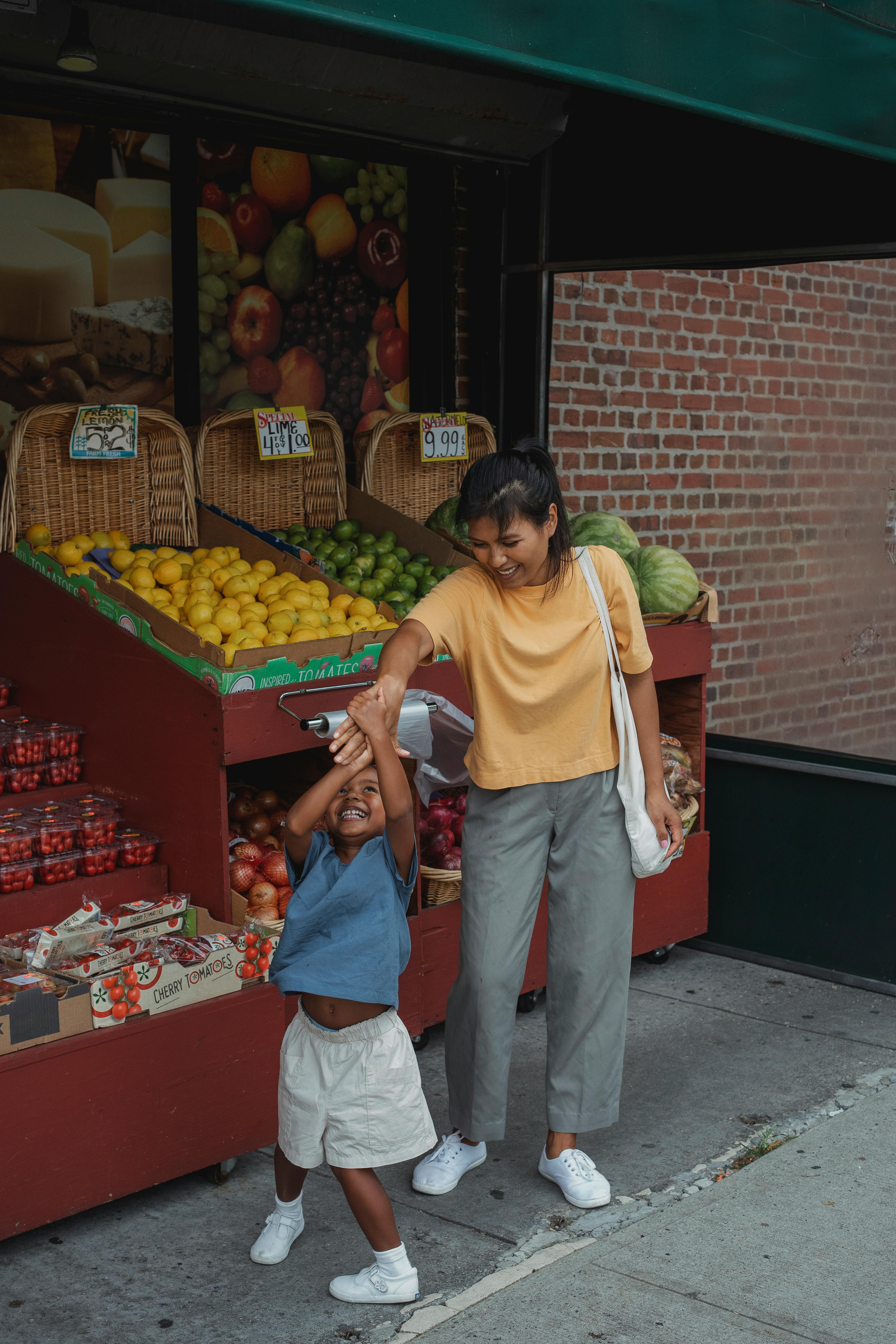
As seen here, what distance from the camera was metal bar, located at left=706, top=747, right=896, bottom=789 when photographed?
4.82 metres

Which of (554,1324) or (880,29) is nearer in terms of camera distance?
(554,1324)

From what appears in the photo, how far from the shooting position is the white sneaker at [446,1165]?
3.43 metres

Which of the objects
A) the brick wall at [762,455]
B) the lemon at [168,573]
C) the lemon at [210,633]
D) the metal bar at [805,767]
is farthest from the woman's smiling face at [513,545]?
the brick wall at [762,455]

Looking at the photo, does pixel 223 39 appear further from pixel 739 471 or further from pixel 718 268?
pixel 739 471

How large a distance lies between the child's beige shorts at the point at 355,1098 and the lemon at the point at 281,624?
4.54 ft

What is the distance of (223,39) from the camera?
4.24 meters

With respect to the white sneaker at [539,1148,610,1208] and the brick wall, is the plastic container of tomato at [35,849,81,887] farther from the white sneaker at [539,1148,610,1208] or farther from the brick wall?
the brick wall

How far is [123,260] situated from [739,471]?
3.50 meters

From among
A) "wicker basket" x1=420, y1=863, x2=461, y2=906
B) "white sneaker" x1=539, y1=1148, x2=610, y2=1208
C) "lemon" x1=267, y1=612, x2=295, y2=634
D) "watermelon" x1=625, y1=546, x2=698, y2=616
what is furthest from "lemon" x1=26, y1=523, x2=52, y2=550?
"white sneaker" x1=539, y1=1148, x2=610, y2=1208

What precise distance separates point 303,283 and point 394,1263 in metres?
3.62

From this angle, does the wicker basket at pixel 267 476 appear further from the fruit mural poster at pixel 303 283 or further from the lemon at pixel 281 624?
the lemon at pixel 281 624

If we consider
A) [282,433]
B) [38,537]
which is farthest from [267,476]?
[38,537]

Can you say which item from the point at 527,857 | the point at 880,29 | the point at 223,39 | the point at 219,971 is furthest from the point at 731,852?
the point at 223,39

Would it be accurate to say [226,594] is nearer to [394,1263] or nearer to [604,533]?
[604,533]
